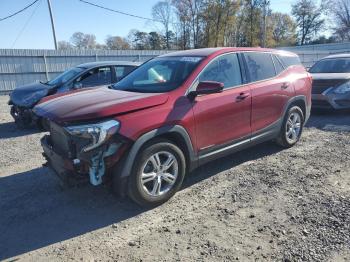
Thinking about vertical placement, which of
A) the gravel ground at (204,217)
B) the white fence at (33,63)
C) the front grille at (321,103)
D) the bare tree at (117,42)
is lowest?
the gravel ground at (204,217)

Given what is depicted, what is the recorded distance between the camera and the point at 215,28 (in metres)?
58.7

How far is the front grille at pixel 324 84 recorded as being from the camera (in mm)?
8875

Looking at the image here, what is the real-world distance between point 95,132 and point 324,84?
7.29 m

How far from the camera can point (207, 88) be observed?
14.0 ft

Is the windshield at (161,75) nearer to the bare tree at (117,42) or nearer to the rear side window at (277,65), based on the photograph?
the rear side window at (277,65)

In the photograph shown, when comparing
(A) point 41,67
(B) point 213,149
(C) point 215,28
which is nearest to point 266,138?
(B) point 213,149

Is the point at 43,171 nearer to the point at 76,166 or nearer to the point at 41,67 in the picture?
the point at 76,166

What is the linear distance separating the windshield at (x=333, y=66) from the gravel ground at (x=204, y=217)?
510 centimetres

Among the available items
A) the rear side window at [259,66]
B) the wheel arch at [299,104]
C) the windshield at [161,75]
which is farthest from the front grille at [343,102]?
the windshield at [161,75]

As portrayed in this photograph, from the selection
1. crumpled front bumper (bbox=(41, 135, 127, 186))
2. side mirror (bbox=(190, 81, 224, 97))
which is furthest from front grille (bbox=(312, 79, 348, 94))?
crumpled front bumper (bbox=(41, 135, 127, 186))

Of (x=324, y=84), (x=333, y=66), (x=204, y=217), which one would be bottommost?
(x=204, y=217)

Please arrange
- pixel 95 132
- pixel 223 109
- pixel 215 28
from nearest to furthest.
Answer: pixel 95 132, pixel 223 109, pixel 215 28

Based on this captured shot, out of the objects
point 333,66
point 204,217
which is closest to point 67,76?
point 204,217

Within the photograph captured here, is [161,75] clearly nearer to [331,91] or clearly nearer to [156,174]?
[156,174]
